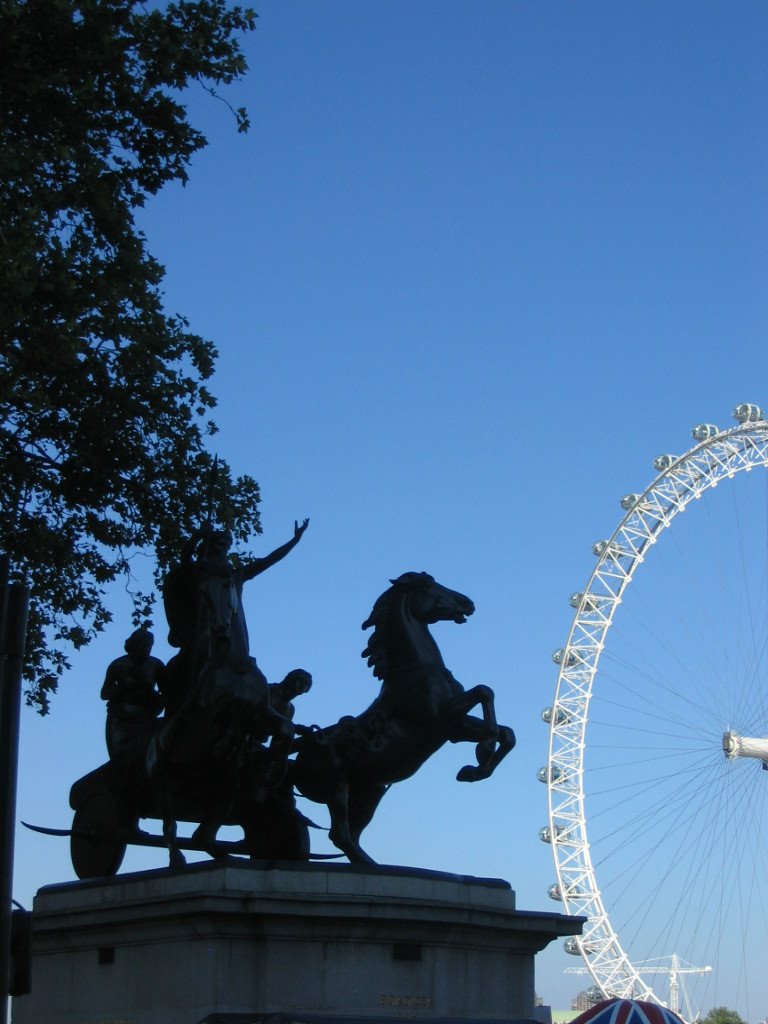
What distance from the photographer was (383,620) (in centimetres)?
1491

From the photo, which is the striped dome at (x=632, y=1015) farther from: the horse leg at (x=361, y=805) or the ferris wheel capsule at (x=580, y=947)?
the ferris wheel capsule at (x=580, y=947)

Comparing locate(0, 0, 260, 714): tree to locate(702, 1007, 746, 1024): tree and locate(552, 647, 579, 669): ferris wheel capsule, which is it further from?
locate(702, 1007, 746, 1024): tree

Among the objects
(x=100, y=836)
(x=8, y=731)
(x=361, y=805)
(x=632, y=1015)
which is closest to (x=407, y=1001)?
(x=361, y=805)

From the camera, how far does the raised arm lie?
15.1 meters

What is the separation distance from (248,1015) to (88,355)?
29.2ft

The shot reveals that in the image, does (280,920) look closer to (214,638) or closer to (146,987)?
(146,987)

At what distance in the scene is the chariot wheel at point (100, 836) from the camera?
14.7 m

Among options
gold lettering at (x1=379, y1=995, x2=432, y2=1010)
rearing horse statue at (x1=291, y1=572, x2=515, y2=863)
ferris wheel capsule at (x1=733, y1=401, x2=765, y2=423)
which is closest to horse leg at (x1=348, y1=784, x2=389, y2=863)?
rearing horse statue at (x1=291, y1=572, x2=515, y2=863)

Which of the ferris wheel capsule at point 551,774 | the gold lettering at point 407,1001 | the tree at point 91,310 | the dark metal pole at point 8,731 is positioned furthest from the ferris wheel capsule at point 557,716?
the dark metal pole at point 8,731

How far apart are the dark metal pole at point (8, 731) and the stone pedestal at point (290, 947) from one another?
16.2 ft

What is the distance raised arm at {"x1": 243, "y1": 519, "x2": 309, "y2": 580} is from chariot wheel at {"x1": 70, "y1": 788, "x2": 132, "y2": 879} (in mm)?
2372

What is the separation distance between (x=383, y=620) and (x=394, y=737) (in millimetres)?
1196

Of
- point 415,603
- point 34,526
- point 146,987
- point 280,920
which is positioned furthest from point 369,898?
point 34,526

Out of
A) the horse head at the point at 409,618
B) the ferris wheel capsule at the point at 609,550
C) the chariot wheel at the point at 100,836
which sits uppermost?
the ferris wheel capsule at the point at 609,550
